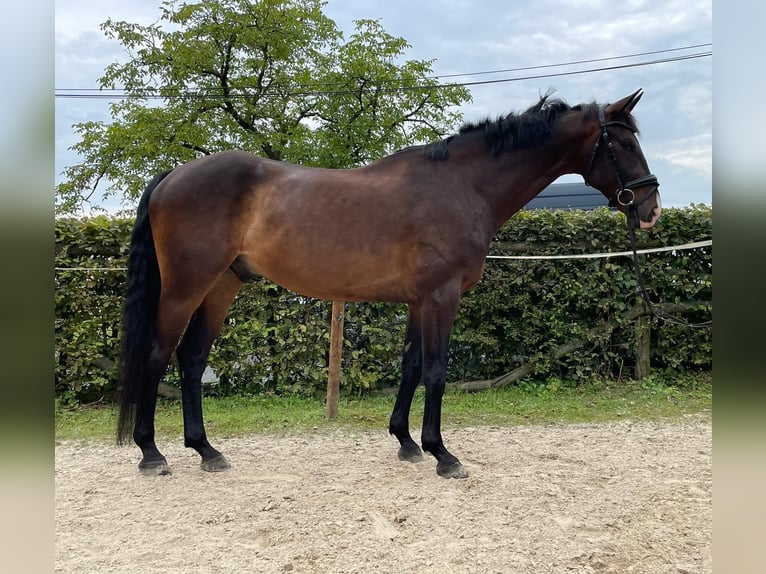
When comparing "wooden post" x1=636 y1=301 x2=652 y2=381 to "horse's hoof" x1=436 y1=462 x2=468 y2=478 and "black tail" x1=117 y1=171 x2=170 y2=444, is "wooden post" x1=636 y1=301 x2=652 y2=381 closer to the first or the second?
"horse's hoof" x1=436 y1=462 x2=468 y2=478

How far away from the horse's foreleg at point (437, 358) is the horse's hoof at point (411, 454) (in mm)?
292

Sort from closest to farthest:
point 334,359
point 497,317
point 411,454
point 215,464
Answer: point 215,464, point 411,454, point 334,359, point 497,317

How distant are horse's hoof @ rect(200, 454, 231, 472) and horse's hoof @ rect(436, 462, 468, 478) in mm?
1413

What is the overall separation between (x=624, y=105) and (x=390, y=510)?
2.80 meters

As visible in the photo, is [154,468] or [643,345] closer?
[154,468]

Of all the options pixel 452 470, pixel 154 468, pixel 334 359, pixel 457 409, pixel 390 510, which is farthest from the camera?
pixel 457 409

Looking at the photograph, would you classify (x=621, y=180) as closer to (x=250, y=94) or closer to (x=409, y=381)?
(x=409, y=381)

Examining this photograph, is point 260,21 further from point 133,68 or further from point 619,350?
point 619,350

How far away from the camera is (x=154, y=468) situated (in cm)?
313

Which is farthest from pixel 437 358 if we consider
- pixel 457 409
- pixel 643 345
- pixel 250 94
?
pixel 250 94

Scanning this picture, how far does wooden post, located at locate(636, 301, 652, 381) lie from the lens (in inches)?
223

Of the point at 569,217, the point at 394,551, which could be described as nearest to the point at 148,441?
the point at 394,551

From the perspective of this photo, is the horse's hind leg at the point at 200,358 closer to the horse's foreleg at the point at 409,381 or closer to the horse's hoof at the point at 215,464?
the horse's hoof at the point at 215,464

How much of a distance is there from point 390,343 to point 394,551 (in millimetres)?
3233
